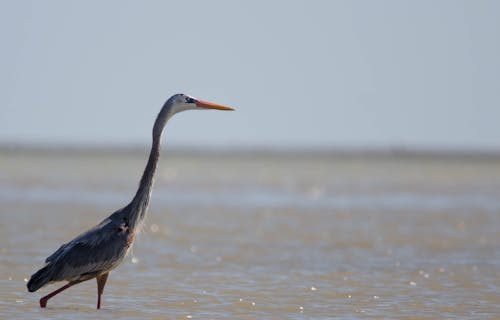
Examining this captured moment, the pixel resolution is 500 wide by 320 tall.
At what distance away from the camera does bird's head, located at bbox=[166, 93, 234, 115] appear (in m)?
11.8

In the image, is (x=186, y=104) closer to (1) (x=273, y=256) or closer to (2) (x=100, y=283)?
(2) (x=100, y=283)

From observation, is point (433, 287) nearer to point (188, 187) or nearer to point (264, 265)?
point (264, 265)

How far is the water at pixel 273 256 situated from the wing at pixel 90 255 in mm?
430

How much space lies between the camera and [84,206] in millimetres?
26047

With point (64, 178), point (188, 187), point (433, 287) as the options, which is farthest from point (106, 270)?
point (64, 178)

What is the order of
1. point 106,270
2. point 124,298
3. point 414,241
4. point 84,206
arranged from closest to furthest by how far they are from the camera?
1. point 106,270
2. point 124,298
3. point 414,241
4. point 84,206

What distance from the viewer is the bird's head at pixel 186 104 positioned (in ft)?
38.7

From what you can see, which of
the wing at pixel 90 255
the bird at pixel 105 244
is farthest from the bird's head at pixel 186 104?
the wing at pixel 90 255

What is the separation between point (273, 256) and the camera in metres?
16.7

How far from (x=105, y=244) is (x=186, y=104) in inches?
62.8

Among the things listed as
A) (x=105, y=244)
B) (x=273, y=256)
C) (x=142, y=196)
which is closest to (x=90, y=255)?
(x=105, y=244)

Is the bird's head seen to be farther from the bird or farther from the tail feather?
the tail feather

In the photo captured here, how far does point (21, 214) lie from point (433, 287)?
11076 mm

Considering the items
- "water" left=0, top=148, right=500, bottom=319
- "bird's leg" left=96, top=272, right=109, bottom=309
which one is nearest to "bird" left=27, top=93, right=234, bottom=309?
"bird's leg" left=96, top=272, right=109, bottom=309
